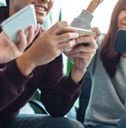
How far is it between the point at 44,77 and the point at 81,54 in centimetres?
27

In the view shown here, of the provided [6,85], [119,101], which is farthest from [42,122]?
[119,101]

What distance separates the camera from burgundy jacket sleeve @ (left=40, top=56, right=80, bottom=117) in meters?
1.11

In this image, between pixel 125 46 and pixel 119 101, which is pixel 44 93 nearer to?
pixel 119 101

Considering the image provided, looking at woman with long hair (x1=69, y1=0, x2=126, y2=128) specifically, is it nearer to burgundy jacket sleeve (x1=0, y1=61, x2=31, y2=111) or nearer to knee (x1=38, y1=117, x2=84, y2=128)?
knee (x1=38, y1=117, x2=84, y2=128)

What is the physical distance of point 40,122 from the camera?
1081 mm

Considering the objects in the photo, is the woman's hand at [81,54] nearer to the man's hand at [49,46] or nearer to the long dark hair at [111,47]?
the man's hand at [49,46]

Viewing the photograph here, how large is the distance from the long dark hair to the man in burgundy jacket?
0.20 meters

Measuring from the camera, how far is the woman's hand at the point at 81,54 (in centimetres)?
95

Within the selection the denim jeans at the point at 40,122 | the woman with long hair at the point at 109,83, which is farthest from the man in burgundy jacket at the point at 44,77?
the woman with long hair at the point at 109,83

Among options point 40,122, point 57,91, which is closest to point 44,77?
point 57,91

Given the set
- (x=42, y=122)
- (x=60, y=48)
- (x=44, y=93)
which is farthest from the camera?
(x=44, y=93)

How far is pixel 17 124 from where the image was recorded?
111 centimetres

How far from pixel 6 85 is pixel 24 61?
88 mm

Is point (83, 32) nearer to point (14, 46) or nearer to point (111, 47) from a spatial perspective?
point (14, 46)
